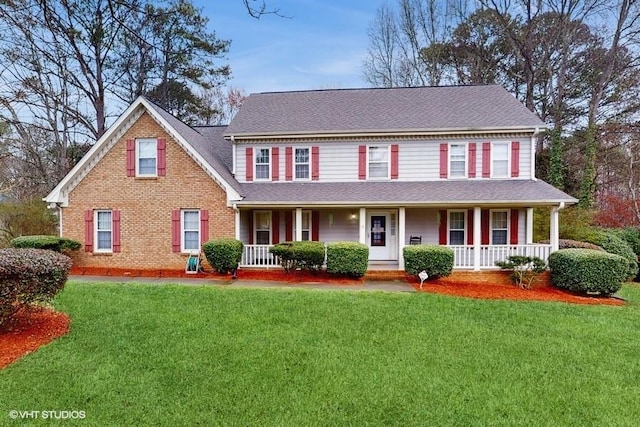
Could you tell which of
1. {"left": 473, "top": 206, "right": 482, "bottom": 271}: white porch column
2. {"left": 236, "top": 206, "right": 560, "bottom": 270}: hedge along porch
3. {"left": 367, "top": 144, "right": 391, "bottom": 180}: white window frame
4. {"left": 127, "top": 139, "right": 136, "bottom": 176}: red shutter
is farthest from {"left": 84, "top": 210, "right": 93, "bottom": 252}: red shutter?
{"left": 473, "top": 206, "right": 482, "bottom": 271}: white porch column

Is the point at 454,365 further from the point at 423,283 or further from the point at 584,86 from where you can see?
the point at 584,86

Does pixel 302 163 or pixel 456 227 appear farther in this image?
pixel 302 163

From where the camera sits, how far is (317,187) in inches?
561

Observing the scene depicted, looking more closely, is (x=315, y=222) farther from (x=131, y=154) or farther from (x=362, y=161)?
(x=131, y=154)

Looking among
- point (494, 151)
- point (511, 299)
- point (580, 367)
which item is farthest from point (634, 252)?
point (580, 367)

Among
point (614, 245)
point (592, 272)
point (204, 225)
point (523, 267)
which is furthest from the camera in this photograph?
point (614, 245)

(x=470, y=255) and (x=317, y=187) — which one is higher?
(x=317, y=187)

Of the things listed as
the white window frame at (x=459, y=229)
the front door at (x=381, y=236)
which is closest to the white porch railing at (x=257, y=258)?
the front door at (x=381, y=236)

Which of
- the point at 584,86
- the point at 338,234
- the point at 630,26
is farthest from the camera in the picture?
the point at 584,86

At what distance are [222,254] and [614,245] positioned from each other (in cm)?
1538

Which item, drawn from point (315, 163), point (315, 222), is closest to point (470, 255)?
point (315, 222)

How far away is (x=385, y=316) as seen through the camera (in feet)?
24.5

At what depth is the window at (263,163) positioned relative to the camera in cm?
1491

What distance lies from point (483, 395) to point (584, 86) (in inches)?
1047
